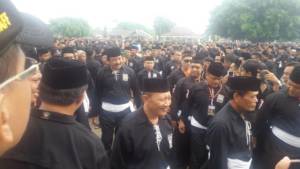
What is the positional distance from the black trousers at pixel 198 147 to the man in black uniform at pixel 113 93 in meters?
1.42

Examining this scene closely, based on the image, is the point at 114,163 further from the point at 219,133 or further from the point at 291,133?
the point at 291,133

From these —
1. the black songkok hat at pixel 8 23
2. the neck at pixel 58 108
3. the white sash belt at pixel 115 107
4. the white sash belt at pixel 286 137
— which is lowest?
the white sash belt at pixel 115 107

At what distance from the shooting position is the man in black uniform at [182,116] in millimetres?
7117

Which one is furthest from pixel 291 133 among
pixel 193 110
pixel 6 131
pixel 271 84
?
pixel 6 131

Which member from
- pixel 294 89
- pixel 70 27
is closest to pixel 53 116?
pixel 294 89

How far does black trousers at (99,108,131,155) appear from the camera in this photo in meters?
7.03

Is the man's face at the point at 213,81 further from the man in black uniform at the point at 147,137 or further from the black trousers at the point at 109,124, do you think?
the man in black uniform at the point at 147,137

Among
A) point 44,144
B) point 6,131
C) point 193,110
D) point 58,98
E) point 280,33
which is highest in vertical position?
point 6,131

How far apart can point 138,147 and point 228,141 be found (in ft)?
3.42

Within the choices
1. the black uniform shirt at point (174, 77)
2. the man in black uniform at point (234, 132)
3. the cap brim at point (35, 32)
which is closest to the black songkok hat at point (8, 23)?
the cap brim at point (35, 32)

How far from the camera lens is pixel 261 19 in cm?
4609

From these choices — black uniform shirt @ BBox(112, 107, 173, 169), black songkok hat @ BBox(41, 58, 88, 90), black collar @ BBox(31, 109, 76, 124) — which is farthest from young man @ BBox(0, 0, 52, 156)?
black uniform shirt @ BBox(112, 107, 173, 169)

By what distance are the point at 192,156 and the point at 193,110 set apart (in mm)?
853

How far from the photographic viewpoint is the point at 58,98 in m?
2.78
